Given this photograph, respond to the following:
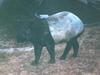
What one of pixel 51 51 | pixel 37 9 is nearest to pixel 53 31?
pixel 51 51

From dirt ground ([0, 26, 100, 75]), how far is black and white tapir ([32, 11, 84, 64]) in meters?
0.16

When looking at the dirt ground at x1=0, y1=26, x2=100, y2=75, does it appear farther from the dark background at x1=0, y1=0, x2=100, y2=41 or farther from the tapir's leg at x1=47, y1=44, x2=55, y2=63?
the dark background at x1=0, y1=0, x2=100, y2=41

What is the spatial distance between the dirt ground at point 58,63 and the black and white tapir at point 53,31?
0.16m

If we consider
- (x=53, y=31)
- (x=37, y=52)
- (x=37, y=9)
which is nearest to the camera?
(x=53, y=31)

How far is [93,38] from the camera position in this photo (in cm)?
618

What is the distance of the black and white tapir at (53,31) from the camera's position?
16.5 feet

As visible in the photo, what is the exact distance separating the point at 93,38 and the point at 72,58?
3.20 ft

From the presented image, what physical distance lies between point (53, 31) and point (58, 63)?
1.73 feet

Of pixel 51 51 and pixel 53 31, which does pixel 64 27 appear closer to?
pixel 53 31

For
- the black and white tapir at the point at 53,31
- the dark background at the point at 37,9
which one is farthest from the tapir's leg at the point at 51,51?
the dark background at the point at 37,9

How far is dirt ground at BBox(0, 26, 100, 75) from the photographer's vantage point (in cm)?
501

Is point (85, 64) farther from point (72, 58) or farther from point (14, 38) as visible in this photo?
point (14, 38)

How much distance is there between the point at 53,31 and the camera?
5070 mm

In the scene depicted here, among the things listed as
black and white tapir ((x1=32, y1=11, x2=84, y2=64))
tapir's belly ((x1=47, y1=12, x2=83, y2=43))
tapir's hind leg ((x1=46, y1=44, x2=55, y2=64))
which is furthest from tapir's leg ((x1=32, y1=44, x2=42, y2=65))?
tapir's belly ((x1=47, y1=12, x2=83, y2=43))
